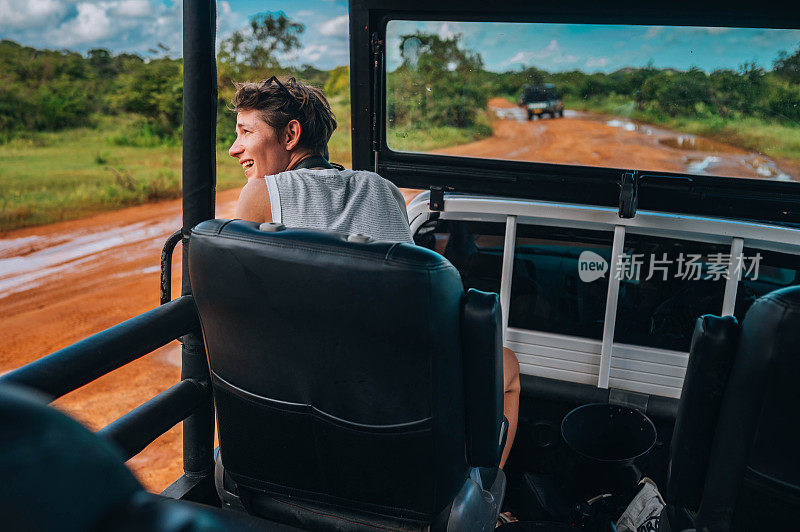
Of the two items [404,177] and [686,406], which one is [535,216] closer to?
[404,177]

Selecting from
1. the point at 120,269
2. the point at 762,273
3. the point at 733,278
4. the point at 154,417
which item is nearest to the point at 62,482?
the point at 154,417

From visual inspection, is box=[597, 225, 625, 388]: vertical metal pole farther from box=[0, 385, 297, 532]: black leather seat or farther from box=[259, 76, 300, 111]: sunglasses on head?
box=[0, 385, 297, 532]: black leather seat

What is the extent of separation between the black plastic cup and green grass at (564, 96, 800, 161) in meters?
1.15

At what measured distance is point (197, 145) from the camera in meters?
2.06

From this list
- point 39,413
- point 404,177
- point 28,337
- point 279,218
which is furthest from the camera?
point 28,337

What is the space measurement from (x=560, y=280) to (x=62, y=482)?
8.65 feet

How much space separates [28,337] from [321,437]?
24.0 feet

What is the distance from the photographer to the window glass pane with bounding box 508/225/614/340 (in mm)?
2766

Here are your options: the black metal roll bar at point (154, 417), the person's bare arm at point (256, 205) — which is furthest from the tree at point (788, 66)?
the black metal roll bar at point (154, 417)

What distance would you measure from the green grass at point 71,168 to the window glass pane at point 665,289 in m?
4.33

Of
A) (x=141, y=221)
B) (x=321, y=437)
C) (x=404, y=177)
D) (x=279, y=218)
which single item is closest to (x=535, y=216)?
(x=404, y=177)

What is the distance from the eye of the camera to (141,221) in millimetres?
10164

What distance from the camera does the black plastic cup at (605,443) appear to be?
7.86 feet

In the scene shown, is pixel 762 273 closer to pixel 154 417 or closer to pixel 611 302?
pixel 611 302
